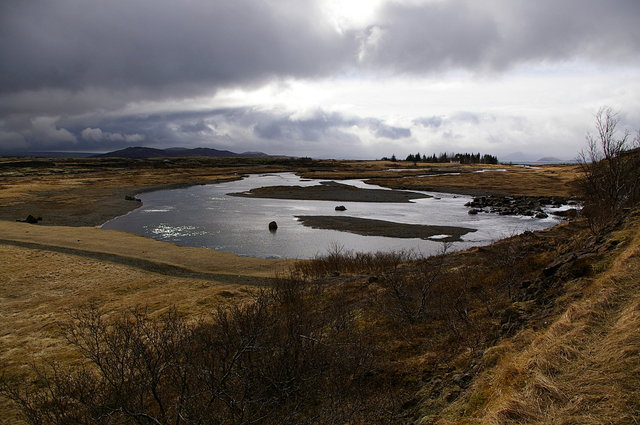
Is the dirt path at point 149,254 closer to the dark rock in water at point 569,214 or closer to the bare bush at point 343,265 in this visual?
the bare bush at point 343,265

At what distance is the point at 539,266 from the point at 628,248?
14.2 feet

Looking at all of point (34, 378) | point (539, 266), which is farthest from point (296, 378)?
point (539, 266)

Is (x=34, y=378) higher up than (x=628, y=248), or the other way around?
(x=628, y=248)

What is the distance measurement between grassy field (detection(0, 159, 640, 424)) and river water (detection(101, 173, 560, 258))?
202 inches

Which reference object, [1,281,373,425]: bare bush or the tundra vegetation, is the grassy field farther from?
[1,281,373,425]: bare bush

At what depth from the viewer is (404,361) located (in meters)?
8.53

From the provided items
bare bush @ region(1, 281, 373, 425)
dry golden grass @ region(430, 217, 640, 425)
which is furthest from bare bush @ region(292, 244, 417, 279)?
dry golden grass @ region(430, 217, 640, 425)

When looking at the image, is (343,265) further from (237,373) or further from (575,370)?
(575,370)

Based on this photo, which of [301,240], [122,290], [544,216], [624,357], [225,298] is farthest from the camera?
[544,216]

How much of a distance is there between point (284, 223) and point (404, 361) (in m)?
30.5

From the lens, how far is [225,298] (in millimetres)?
16375

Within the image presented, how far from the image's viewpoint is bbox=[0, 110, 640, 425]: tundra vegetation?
5.20m

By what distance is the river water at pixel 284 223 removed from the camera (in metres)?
29.0

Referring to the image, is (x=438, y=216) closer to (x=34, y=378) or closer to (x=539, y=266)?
(x=539, y=266)
